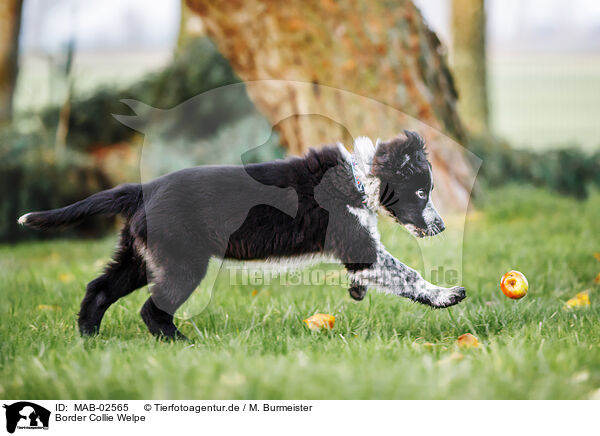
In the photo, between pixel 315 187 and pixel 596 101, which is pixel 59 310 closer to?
pixel 315 187

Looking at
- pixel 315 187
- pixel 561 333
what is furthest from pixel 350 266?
pixel 561 333

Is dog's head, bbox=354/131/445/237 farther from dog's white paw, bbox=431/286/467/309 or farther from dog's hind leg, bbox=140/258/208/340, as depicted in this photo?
dog's hind leg, bbox=140/258/208/340

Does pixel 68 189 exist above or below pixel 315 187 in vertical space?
below

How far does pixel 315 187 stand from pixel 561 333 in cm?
153

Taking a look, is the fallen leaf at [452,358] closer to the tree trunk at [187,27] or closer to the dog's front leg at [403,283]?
the dog's front leg at [403,283]

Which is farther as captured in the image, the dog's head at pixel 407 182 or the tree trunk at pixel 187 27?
the tree trunk at pixel 187 27

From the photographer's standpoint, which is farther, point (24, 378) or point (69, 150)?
point (69, 150)

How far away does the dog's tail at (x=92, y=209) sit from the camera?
8.95ft

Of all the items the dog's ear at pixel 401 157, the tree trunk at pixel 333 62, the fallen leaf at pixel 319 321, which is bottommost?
the fallen leaf at pixel 319 321

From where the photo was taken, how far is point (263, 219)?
2.83m

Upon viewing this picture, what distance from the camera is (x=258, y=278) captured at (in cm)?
400

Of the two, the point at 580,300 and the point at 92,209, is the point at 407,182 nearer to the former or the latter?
the point at 580,300

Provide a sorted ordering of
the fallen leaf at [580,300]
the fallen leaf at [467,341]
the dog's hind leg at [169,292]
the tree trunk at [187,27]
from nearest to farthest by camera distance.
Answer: the fallen leaf at [467,341] < the dog's hind leg at [169,292] < the fallen leaf at [580,300] < the tree trunk at [187,27]
